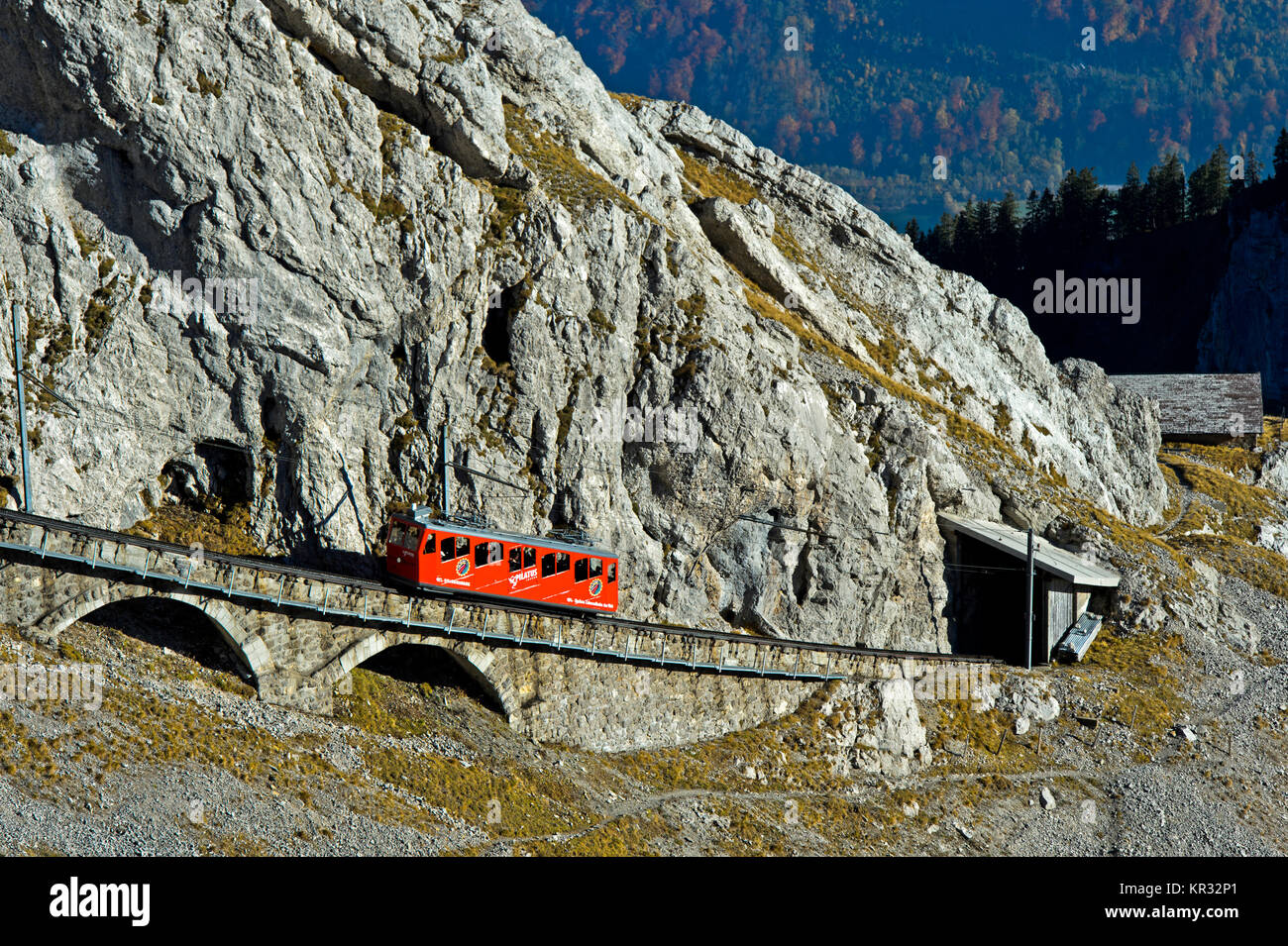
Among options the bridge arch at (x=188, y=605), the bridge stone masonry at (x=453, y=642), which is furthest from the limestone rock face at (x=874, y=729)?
the bridge arch at (x=188, y=605)

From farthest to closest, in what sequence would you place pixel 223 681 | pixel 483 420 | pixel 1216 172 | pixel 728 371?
pixel 1216 172, pixel 728 371, pixel 483 420, pixel 223 681

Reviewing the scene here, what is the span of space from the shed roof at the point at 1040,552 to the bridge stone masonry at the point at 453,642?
950 centimetres

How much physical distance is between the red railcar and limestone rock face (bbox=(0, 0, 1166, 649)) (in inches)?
204

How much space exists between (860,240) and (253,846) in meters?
62.2

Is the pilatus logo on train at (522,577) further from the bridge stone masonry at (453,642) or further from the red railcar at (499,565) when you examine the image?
the bridge stone masonry at (453,642)

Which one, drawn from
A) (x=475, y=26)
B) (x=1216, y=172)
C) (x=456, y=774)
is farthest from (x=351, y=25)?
(x=1216, y=172)

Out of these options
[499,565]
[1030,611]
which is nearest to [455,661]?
[499,565]

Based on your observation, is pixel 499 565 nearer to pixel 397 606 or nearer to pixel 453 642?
pixel 453 642

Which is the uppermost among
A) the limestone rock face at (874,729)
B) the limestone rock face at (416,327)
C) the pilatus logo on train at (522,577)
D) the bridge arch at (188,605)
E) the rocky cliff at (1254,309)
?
the rocky cliff at (1254,309)

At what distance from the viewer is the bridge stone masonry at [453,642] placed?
35.6 metres

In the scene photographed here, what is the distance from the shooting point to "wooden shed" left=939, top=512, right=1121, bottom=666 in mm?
58781
